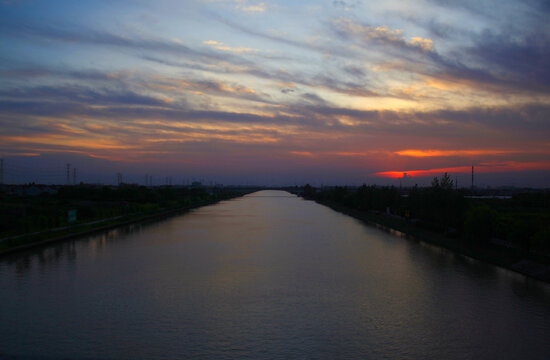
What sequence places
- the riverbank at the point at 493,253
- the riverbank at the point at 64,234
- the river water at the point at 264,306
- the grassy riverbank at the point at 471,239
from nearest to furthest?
the river water at the point at 264,306 < the riverbank at the point at 493,253 < the grassy riverbank at the point at 471,239 < the riverbank at the point at 64,234

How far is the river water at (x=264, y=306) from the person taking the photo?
6.11m

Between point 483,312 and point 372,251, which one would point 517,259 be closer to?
point 372,251

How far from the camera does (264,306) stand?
8180 mm

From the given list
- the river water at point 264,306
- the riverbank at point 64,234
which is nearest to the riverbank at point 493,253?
the river water at point 264,306

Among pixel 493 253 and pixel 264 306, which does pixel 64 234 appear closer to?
pixel 264 306

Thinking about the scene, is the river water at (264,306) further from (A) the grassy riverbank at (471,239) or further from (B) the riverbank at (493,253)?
(A) the grassy riverbank at (471,239)

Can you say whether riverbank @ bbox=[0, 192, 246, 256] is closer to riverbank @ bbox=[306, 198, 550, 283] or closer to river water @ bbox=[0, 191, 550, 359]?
river water @ bbox=[0, 191, 550, 359]

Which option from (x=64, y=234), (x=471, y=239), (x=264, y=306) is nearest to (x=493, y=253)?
(x=471, y=239)

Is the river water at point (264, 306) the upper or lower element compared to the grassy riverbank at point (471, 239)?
lower

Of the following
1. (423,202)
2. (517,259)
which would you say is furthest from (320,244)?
(423,202)

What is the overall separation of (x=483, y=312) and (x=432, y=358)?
288 cm

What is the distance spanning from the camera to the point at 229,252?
15039 millimetres

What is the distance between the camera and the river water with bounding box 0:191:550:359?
20.0 feet

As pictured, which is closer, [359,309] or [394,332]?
[394,332]
